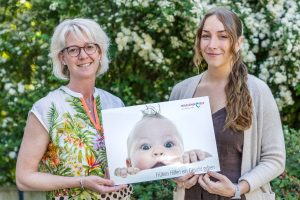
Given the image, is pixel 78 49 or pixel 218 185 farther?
pixel 78 49

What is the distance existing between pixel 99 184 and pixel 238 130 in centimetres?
76

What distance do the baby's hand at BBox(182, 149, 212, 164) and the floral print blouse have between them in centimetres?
42

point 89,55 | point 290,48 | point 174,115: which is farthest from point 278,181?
point 89,55

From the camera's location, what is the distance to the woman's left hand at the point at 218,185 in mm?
2924

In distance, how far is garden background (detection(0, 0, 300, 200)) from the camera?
5270mm

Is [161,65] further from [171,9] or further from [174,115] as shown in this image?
[174,115]

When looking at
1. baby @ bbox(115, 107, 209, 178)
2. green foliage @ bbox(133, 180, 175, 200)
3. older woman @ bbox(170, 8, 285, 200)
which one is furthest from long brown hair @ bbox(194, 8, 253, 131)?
green foliage @ bbox(133, 180, 175, 200)

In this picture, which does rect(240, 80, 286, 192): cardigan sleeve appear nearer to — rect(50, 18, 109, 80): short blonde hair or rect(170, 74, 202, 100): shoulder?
rect(170, 74, 202, 100): shoulder

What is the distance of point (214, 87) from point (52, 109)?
0.88 metres

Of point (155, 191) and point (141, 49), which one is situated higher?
point (141, 49)

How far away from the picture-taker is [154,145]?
298 cm

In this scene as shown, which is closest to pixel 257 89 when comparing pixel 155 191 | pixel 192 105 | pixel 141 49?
pixel 192 105

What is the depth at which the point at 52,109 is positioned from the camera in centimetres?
303

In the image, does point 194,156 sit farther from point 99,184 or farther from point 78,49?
point 78,49
